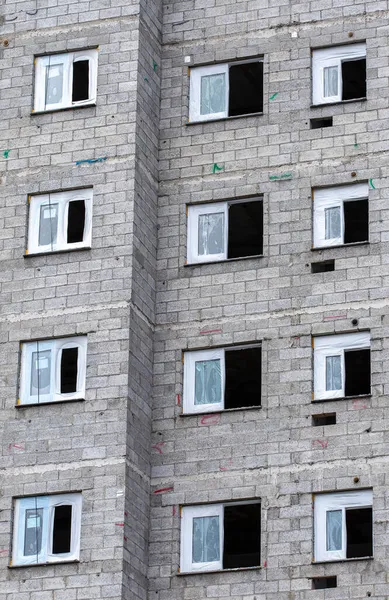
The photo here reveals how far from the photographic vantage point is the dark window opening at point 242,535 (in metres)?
46.2

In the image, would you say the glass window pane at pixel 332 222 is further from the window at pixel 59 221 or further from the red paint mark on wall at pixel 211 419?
the window at pixel 59 221

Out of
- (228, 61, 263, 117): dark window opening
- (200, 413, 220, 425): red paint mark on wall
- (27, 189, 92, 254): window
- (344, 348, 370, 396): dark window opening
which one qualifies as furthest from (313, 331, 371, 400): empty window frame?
(228, 61, 263, 117): dark window opening

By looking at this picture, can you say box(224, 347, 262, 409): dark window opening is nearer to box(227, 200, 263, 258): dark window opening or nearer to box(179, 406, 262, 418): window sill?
box(179, 406, 262, 418): window sill

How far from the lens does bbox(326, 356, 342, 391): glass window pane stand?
47.0m

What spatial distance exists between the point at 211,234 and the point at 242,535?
323 inches

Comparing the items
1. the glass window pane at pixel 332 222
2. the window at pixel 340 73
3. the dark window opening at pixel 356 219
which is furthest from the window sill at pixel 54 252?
the window at pixel 340 73

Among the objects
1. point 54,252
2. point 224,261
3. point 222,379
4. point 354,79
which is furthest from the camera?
point 354,79

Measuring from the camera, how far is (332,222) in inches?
1917

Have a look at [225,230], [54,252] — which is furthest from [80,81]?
[225,230]

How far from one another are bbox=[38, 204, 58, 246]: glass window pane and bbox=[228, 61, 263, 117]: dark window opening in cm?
562

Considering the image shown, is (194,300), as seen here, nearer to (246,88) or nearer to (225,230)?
(225,230)

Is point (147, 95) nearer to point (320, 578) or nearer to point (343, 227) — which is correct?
point (343, 227)

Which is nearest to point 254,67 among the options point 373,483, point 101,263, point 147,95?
point 147,95

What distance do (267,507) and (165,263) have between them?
7.40m
